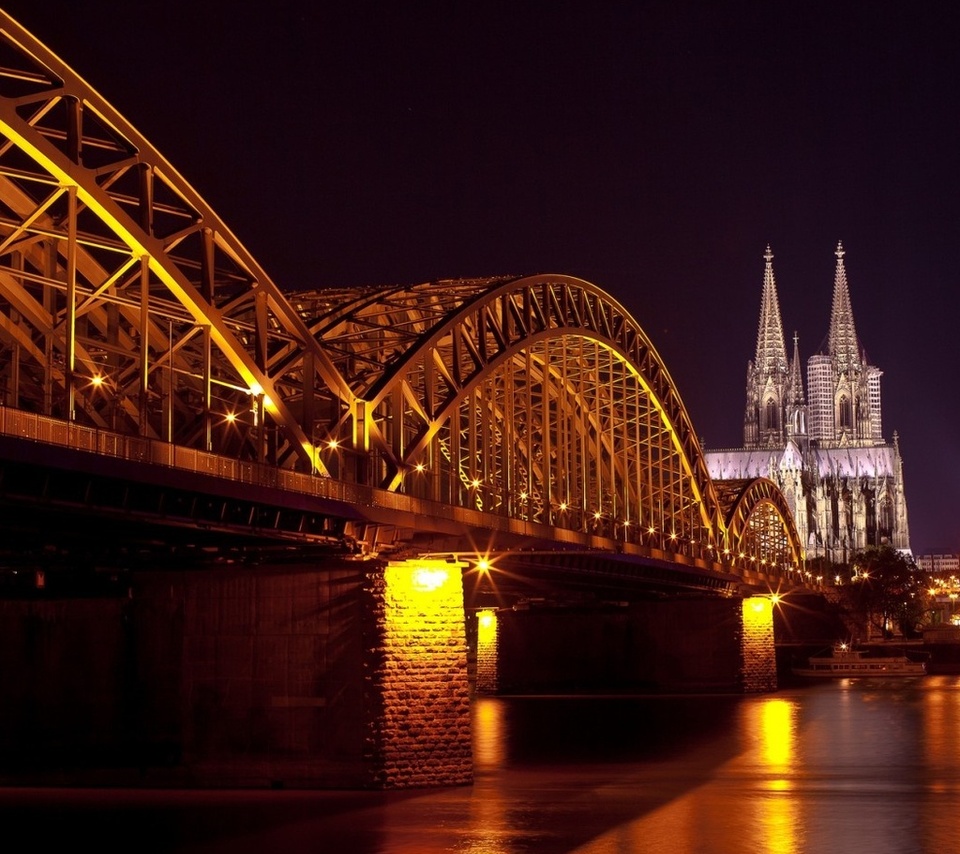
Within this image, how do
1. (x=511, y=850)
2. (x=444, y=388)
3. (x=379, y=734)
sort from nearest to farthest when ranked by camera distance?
(x=511, y=850) → (x=379, y=734) → (x=444, y=388)

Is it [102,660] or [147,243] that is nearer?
[147,243]

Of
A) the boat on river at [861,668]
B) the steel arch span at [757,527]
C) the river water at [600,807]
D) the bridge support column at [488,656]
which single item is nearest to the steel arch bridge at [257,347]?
the river water at [600,807]

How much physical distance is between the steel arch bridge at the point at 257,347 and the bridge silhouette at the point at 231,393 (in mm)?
113

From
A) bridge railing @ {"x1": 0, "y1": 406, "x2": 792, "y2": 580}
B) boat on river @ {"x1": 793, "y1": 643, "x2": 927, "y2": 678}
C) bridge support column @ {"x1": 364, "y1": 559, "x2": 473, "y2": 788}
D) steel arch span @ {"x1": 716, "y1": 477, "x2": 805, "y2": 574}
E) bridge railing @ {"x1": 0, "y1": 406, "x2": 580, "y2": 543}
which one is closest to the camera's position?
bridge railing @ {"x1": 0, "y1": 406, "x2": 580, "y2": 543}

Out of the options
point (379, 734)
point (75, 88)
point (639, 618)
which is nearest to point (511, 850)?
point (379, 734)

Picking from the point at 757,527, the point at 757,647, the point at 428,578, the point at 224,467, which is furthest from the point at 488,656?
the point at 224,467

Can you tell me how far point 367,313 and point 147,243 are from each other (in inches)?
1015

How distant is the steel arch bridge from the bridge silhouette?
0.37 feet

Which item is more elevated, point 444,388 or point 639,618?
point 444,388

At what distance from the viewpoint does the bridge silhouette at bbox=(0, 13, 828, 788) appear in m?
40.5

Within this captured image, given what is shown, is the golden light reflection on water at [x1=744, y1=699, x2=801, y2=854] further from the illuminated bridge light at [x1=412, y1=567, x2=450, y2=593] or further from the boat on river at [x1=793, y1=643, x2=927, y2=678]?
the boat on river at [x1=793, y1=643, x2=927, y2=678]

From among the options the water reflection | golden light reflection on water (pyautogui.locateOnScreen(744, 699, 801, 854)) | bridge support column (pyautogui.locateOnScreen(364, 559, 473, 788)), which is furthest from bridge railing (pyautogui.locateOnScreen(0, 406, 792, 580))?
golden light reflection on water (pyautogui.locateOnScreen(744, 699, 801, 854))

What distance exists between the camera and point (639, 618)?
120m

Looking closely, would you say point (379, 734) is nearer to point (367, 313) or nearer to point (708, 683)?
point (367, 313)
